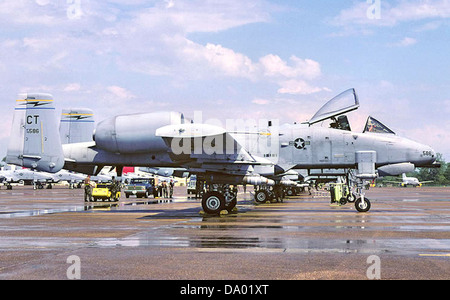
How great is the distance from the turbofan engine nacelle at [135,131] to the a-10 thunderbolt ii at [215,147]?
0.13 ft

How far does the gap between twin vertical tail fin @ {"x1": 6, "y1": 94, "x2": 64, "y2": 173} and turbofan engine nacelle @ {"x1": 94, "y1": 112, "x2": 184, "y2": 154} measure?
9.02 feet

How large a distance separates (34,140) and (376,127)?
15894mm

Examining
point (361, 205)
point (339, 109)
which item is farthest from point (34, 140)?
point (361, 205)

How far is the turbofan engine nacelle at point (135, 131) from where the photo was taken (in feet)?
61.4

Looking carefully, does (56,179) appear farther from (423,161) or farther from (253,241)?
(253,241)

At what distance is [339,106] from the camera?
21.3m

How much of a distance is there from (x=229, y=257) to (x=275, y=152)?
14.0m

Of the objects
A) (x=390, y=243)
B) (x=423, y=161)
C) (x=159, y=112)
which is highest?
(x=159, y=112)

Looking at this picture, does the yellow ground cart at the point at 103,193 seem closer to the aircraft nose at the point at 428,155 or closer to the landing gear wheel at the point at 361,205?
the landing gear wheel at the point at 361,205

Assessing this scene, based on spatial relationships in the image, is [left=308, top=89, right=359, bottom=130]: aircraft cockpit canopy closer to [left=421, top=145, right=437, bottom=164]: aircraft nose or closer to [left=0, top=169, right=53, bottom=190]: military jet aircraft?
[left=421, top=145, right=437, bottom=164]: aircraft nose

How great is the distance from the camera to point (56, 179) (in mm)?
84562

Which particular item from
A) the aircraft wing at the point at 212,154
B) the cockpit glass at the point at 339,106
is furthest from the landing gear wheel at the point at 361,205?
the aircraft wing at the point at 212,154

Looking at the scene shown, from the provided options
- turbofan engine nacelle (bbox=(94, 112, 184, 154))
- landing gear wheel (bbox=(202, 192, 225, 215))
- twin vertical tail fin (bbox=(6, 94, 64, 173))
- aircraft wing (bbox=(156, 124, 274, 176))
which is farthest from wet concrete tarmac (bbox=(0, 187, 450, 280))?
twin vertical tail fin (bbox=(6, 94, 64, 173))

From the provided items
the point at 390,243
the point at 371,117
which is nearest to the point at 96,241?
→ the point at 390,243
